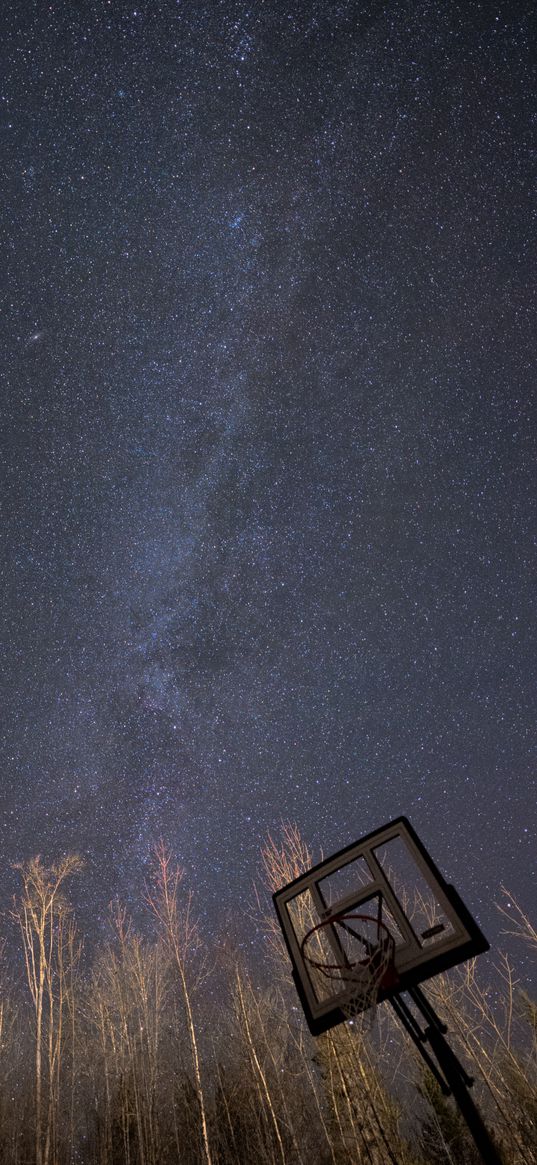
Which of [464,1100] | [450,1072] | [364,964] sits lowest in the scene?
[464,1100]

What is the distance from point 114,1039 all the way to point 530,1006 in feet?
48.9

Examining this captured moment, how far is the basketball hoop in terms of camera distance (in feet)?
22.8

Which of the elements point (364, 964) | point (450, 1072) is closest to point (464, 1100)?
point (450, 1072)

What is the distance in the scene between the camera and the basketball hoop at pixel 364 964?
695 centimetres

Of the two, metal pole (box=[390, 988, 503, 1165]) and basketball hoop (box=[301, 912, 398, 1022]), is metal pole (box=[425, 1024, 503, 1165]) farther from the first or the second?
basketball hoop (box=[301, 912, 398, 1022])

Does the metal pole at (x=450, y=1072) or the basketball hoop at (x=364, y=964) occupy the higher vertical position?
the basketball hoop at (x=364, y=964)

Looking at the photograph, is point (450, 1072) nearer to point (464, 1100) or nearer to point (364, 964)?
point (464, 1100)

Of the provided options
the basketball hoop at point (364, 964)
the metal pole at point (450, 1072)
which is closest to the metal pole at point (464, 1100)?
the metal pole at point (450, 1072)

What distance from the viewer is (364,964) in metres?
7.55

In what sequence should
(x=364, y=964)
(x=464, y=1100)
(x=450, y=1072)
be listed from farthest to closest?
(x=364, y=964) → (x=450, y=1072) → (x=464, y=1100)

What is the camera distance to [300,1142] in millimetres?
21438

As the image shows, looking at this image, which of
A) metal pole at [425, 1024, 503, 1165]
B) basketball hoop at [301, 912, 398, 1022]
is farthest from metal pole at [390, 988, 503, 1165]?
basketball hoop at [301, 912, 398, 1022]

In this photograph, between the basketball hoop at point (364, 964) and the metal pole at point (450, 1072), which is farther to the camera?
the basketball hoop at point (364, 964)

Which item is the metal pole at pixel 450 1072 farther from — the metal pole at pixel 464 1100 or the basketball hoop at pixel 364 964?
the basketball hoop at pixel 364 964
